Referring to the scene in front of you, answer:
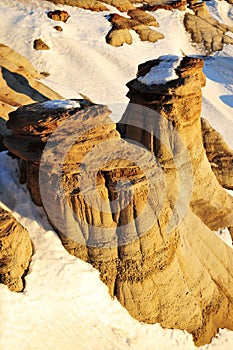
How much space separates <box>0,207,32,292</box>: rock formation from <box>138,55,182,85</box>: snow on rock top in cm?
522

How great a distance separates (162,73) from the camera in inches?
396

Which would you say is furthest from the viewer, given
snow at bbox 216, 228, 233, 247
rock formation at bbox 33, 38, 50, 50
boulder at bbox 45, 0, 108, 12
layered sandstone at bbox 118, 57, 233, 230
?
boulder at bbox 45, 0, 108, 12

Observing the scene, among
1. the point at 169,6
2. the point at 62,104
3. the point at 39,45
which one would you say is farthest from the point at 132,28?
the point at 62,104

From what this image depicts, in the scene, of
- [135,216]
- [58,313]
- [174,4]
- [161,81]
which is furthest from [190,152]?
[174,4]

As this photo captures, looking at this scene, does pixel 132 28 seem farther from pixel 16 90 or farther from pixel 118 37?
pixel 16 90

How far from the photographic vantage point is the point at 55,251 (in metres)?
7.30

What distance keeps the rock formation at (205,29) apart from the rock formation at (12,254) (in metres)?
28.3

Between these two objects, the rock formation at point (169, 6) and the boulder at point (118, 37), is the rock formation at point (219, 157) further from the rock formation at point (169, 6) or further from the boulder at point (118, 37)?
the rock formation at point (169, 6)

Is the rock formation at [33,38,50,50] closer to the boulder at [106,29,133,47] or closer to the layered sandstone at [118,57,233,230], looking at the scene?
the boulder at [106,29,133,47]

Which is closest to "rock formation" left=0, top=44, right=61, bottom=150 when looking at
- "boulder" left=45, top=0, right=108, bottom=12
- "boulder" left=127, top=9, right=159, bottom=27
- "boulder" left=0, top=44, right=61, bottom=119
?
"boulder" left=0, top=44, right=61, bottom=119

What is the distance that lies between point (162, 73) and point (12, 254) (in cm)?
606

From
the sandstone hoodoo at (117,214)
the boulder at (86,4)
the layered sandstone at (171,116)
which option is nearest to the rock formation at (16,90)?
the layered sandstone at (171,116)

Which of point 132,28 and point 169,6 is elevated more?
point 169,6

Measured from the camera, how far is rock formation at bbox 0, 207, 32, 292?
650 cm
